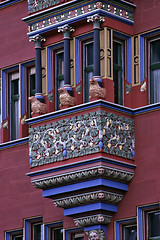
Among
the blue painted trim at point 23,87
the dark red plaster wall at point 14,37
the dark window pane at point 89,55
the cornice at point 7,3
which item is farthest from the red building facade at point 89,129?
the cornice at point 7,3

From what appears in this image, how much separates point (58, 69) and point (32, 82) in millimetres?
1787

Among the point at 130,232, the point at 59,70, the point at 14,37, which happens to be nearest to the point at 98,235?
the point at 130,232

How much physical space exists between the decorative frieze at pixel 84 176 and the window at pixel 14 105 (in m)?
3.48

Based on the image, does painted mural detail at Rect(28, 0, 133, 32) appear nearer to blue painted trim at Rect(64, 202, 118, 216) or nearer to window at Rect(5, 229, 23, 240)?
blue painted trim at Rect(64, 202, 118, 216)

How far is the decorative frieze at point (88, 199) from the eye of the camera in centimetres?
3195

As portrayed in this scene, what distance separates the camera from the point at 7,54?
36.5 metres

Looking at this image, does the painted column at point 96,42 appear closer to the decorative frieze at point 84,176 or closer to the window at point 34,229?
the decorative frieze at point 84,176

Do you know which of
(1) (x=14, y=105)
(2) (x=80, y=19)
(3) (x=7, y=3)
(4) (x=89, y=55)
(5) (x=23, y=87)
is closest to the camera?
(2) (x=80, y=19)

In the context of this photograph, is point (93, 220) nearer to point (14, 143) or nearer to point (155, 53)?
point (14, 143)

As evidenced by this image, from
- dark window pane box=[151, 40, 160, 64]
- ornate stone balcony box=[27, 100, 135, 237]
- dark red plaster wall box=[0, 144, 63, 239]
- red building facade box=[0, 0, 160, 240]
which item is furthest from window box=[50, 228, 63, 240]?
dark window pane box=[151, 40, 160, 64]

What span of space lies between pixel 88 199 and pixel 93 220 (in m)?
0.57

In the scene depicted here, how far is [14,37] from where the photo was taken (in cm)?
3641

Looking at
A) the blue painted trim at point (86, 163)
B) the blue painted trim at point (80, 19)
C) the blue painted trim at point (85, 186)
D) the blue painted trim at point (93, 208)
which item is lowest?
the blue painted trim at point (93, 208)

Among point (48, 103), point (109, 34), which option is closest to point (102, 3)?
point (109, 34)
